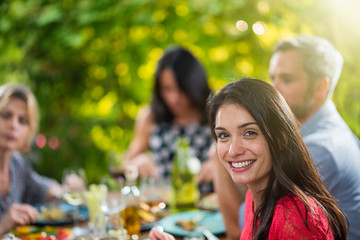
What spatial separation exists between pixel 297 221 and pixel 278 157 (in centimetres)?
20

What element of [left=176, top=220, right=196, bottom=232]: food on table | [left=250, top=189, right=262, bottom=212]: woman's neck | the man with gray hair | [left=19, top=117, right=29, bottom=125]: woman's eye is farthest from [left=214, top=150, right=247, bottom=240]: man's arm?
[left=19, top=117, right=29, bottom=125]: woman's eye

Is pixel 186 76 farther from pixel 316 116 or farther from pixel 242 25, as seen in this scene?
pixel 316 116

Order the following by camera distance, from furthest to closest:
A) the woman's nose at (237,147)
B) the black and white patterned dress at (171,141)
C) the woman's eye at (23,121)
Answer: the black and white patterned dress at (171,141) → the woman's eye at (23,121) → the woman's nose at (237,147)

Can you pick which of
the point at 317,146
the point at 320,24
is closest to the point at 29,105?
the point at 317,146

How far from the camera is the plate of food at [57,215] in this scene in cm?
208

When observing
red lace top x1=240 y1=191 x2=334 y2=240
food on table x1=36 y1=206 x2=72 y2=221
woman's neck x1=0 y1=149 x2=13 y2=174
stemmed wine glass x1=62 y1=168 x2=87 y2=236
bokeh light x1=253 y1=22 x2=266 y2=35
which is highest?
bokeh light x1=253 y1=22 x2=266 y2=35

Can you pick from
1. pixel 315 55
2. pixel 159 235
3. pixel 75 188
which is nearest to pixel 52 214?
pixel 75 188

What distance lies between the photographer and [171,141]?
3494 millimetres

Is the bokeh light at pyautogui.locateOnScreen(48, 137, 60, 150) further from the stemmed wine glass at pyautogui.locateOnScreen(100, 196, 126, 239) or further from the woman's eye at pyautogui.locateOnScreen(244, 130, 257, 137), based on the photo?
the woman's eye at pyautogui.locateOnScreen(244, 130, 257, 137)

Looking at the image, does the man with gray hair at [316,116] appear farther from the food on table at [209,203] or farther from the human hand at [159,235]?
the human hand at [159,235]

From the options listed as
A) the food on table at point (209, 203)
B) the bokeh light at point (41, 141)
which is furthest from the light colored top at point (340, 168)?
the bokeh light at point (41, 141)

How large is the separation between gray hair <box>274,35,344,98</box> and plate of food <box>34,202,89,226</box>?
1332 mm

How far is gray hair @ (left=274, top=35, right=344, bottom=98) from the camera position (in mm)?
1926

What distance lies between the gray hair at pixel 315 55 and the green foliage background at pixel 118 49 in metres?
0.41
